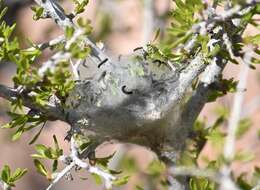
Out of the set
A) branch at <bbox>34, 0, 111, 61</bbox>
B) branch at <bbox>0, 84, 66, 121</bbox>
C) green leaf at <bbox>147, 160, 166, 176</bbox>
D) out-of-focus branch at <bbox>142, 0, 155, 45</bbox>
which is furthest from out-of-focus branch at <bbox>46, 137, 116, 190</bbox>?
out-of-focus branch at <bbox>142, 0, 155, 45</bbox>

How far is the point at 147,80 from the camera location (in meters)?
1.18

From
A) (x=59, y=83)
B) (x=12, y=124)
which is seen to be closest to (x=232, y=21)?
(x=59, y=83)

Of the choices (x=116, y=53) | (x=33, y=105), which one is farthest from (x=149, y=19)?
(x=33, y=105)

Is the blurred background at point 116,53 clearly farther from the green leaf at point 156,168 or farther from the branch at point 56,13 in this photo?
the branch at point 56,13

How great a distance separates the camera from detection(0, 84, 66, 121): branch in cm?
101

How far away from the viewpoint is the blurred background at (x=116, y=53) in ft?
7.24

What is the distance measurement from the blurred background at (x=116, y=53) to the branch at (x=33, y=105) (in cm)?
65

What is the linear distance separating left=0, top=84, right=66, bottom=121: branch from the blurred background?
2.14 feet

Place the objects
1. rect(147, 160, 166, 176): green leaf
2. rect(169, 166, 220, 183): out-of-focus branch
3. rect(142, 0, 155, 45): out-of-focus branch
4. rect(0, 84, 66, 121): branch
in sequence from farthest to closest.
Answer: rect(142, 0, 155, 45): out-of-focus branch → rect(147, 160, 166, 176): green leaf → rect(0, 84, 66, 121): branch → rect(169, 166, 220, 183): out-of-focus branch

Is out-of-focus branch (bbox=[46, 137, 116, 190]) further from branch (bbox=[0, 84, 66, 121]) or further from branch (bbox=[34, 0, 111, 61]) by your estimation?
branch (bbox=[34, 0, 111, 61])

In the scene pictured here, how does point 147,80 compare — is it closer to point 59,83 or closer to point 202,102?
point 202,102

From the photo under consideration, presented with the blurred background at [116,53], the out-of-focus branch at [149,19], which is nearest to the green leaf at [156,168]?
the blurred background at [116,53]

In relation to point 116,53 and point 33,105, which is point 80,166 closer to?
point 33,105

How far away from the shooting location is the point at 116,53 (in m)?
1.68
